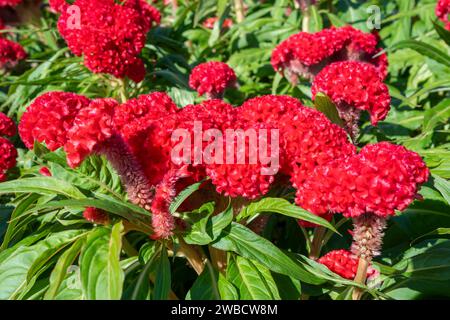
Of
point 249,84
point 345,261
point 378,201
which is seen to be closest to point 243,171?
point 378,201

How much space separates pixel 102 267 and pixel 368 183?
637 mm

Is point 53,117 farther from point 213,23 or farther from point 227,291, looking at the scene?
point 213,23

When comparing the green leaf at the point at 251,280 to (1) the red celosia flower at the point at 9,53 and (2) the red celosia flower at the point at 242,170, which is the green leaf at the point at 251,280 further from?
(1) the red celosia flower at the point at 9,53

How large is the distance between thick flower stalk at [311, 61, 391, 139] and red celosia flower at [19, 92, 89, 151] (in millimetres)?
847

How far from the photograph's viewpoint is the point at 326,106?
1.71 meters

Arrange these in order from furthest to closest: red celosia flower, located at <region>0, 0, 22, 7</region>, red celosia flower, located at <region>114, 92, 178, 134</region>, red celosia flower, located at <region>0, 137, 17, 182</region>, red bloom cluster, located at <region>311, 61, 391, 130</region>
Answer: red celosia flower, located at <region>0, 0, 22, 7</region> → red celosia flower, located at <region>0, 137, 17, 182</region> → red bloom cluster, located at <region>311, 61, 391, 130</region> → red celosia flower, located at <region>114, 92, 178, 134</region>

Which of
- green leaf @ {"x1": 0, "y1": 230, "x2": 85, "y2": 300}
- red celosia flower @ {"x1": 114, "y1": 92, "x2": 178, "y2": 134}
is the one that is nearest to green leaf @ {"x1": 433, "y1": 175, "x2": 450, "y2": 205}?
red celosia flower @ {"x1": 114, "y1": 92, "x2": 178, "y2": 134}

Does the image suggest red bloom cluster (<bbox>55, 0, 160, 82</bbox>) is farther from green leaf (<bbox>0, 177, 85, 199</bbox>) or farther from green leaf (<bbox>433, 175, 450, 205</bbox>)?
green leaf (<bbox>433, 175, 450, 205</bbox>)

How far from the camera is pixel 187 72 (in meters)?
3.40

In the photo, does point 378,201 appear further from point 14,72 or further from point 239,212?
point 14,72

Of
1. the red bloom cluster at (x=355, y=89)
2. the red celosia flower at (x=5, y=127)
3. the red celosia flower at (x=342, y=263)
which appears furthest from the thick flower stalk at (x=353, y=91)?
the red celosia flower at (x=5, y=127)

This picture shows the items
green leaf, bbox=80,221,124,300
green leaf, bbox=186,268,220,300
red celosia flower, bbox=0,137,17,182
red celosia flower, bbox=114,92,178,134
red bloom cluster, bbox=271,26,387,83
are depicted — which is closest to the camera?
green leaf, bbox=80,221,124,300

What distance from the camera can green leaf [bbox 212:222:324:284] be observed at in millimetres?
1247

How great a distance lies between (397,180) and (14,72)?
307 centimetres
